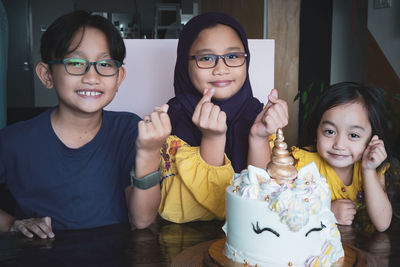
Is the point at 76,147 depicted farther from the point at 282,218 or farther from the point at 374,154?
the point at 374,154

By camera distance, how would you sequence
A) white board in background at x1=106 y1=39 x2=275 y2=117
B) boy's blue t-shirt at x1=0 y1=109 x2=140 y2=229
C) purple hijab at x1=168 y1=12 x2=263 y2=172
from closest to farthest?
boy's blue t-shirt at x1=0 y1=109 x2=140 y2=229 < purple hijab at x1=168 y1=12 x2=263 y2=172 < white board in background at x1=106 y1=39 x2=275 y2=117

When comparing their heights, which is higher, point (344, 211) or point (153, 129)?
point (153, 129)

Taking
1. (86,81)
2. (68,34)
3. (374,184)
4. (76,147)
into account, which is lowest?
(374,184)

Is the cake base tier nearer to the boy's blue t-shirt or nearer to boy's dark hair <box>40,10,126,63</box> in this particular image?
the boy's blue t-shirt

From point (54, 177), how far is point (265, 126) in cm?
69

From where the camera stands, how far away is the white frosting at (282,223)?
0.77 metres

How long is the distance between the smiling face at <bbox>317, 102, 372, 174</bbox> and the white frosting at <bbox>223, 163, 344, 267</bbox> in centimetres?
54

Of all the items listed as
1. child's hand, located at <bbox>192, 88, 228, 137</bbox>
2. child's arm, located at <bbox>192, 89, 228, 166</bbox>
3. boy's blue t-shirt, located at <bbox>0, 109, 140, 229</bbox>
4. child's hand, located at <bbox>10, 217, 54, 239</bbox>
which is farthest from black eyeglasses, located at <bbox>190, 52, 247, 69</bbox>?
child's hand, located at <bbox>10, 217, 54, 239</bbox>

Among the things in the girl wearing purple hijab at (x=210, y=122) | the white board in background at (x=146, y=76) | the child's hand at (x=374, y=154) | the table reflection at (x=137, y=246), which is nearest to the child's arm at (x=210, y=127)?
the girl wearing purple hijab at (x=210, y=122)

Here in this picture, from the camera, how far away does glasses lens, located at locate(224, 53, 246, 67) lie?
4.47ft

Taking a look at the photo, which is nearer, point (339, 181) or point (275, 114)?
point (275, 114)

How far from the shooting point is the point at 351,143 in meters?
1.32

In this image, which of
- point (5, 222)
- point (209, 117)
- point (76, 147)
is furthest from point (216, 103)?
point (5, 222)

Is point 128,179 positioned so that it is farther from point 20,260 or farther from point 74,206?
point 20,260
